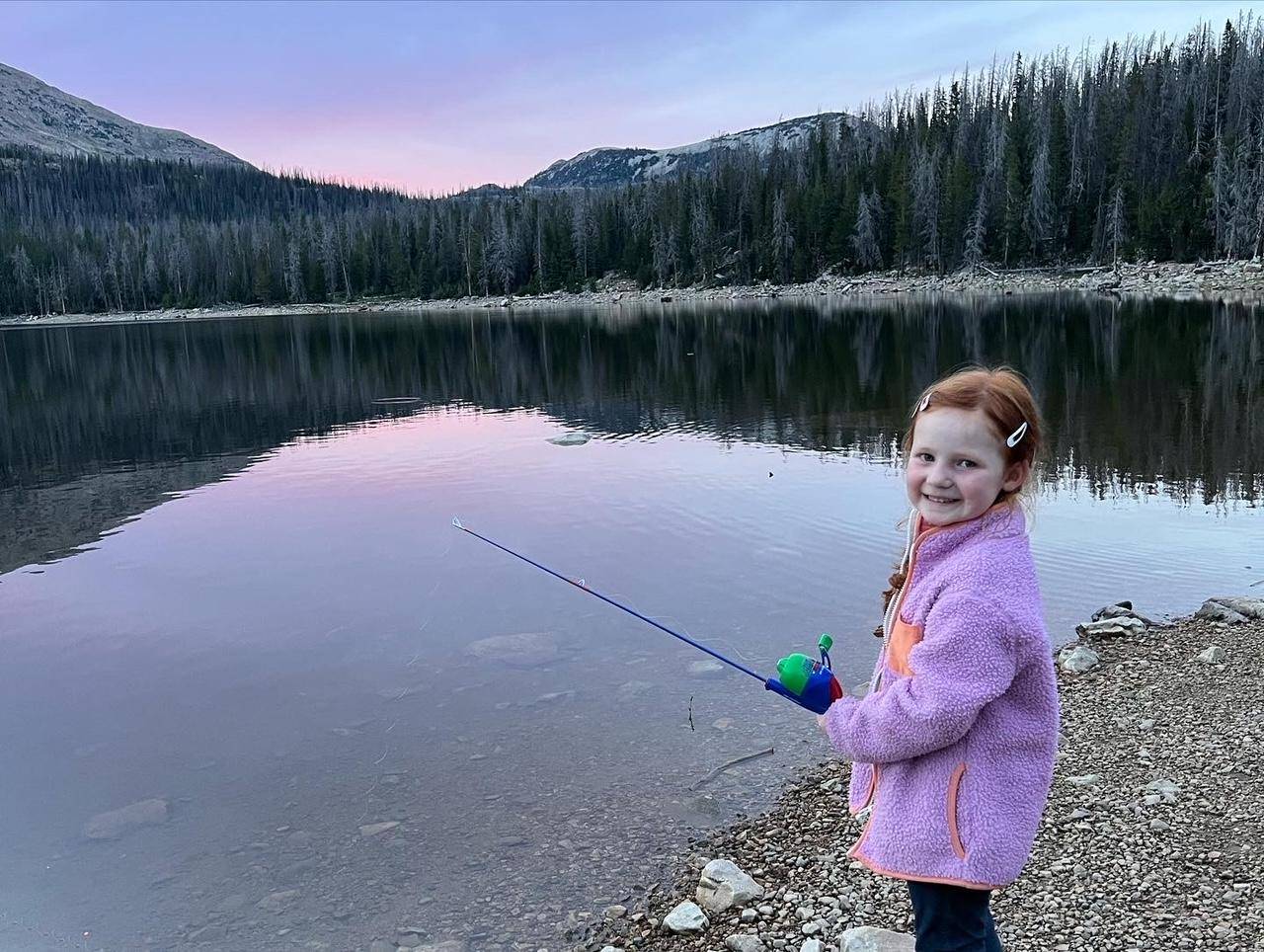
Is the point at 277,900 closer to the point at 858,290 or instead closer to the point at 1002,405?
the point at 1002,405

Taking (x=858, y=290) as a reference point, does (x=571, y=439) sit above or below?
below

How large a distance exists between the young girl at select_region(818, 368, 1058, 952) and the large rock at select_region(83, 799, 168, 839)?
5.66m

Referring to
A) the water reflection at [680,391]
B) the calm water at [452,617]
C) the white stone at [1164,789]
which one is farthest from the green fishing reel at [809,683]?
the water reflection at [680,391]

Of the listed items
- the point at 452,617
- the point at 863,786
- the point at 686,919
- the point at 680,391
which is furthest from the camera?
the point at 680,391

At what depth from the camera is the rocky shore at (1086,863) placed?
4.07m

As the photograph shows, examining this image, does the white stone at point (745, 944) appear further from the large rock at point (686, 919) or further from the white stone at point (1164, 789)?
the white stone at point (1164, 789)

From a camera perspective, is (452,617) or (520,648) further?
(452,617)

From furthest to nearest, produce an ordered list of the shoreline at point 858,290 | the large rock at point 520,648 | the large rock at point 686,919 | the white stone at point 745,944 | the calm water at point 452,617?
the shoreline at point 858,290 < the large rock at point 520,648 < the calm water at point 452,617 < the large rock at point 686,919 < the white stone at point 745,944

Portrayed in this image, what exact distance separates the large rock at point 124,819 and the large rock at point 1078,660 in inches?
278

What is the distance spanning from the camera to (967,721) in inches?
92.0

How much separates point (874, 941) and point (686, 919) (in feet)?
3.48

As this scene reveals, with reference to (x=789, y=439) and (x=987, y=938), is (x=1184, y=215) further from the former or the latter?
(x=987, y=938)

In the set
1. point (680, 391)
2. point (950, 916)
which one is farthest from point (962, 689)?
point (680, 391)

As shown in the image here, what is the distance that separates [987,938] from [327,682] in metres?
7.12
